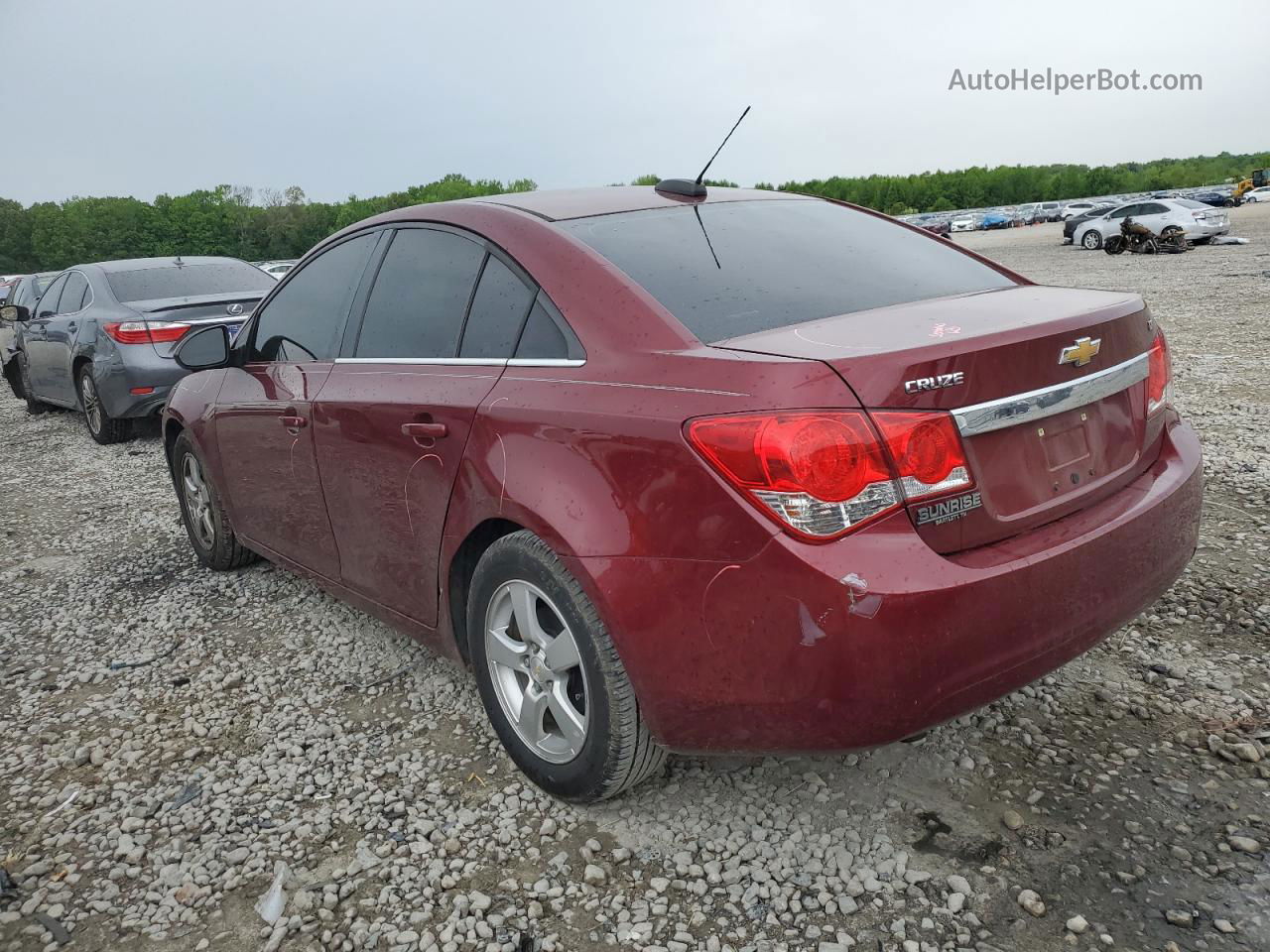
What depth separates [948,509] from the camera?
6.80ft

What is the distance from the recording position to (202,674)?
3.80 m

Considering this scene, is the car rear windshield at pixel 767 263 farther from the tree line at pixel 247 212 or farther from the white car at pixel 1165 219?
the tree line at pixel 247 212

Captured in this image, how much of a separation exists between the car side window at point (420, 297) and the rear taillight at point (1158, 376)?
189 cm

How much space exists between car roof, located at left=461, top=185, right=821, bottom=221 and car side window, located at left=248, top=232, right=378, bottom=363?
643mm

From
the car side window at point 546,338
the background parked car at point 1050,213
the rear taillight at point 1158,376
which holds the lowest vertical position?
the background parked car at point 1050,213

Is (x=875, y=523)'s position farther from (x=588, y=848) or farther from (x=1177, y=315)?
(x=1177, y=315)

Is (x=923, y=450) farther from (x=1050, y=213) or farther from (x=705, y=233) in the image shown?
(x=1050, y=213)

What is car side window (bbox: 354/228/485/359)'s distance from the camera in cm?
299

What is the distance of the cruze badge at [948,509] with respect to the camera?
6.71 feet

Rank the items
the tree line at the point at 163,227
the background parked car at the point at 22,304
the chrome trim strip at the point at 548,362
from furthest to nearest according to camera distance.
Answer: the tree line at the point at 163,227, the background parked car at the point at 22,304, the chrome trim strip at the point at 548,362

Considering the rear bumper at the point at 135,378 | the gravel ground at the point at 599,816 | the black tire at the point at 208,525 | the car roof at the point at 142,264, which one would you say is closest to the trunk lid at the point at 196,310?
the rear bumper at the point at 135,378

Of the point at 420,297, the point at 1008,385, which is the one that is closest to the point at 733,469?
the point at 1008,385

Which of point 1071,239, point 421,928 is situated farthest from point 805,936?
point 1071,239

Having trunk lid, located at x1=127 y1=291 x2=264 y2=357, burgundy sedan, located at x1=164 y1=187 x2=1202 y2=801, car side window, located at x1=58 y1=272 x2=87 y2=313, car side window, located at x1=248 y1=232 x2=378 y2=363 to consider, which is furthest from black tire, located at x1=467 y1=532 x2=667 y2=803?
car side window, located at x1=58 y1=272 x2=87 y2=313
